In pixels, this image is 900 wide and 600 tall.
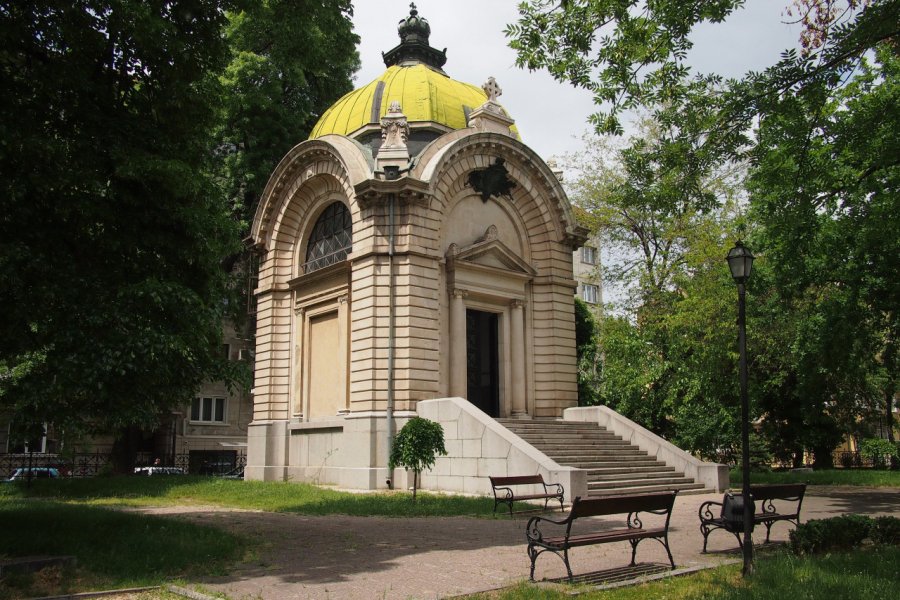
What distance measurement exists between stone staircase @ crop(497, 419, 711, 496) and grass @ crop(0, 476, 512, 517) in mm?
2912

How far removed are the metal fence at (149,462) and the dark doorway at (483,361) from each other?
1424 cm

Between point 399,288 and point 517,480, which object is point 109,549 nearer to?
point 517,480

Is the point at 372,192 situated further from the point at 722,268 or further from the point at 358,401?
the point at 722,268

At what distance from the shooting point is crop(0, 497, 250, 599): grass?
8.52m

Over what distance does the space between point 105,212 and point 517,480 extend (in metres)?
9.14

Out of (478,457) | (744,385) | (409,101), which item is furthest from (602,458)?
(409,101)

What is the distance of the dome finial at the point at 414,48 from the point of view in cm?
2934

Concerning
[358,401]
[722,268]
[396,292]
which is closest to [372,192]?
[396,292]

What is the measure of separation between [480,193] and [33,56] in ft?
49.4

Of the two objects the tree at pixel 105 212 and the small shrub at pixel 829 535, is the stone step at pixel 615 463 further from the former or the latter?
the tree at pixel 105 212


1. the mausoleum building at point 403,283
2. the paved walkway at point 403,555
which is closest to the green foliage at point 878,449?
the mausoleum building at point 403,283

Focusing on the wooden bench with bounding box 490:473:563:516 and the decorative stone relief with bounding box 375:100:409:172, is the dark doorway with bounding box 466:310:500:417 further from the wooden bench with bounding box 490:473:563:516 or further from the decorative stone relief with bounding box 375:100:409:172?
the wooden bench with bounding box 490:473:563:516

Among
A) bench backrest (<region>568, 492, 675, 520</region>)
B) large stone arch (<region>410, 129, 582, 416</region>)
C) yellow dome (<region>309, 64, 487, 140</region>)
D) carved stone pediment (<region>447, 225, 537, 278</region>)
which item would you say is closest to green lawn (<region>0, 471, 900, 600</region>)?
bench backrest (<region>568, 492, 675, 520</region>)

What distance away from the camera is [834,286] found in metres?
20.8
